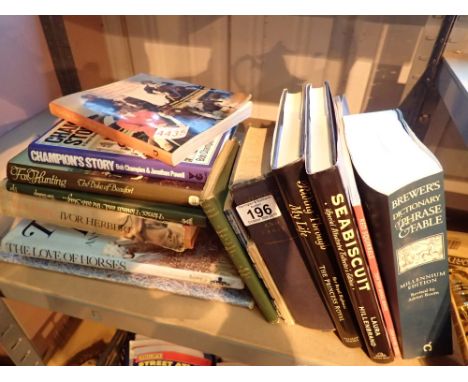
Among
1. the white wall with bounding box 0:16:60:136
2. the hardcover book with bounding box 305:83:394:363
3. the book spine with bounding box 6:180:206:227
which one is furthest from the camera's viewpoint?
the white wall with bounding box 0:16:60:136

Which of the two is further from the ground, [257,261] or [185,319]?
[257,261]

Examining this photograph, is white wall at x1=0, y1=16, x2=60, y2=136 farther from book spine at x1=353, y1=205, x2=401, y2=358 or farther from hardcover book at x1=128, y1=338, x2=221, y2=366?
book spine at x1=353, y1=205, x2=401, y2=358

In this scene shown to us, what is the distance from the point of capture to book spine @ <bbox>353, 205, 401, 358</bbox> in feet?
1.13

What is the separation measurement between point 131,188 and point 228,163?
0.13 metres

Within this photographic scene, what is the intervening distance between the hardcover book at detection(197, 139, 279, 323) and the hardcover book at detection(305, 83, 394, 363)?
112 mm

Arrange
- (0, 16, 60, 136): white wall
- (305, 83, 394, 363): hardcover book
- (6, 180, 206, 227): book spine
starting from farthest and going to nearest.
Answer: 1. (0, 16, 60, 136): white wall
2. (6, 180, 206, 227): book spine
3. (305, 83, 394, 363): hardcover book

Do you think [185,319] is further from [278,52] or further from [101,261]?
[278,52]

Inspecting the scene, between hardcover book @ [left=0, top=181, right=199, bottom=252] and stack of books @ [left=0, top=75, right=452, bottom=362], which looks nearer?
stack of books @ [left=0, top=75, right=452, bottom=362]

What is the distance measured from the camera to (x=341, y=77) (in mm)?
679

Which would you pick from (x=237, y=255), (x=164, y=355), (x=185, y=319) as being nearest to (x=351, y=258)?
(x=237, y=255)

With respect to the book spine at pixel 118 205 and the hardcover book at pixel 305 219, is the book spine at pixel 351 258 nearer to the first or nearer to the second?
the hardcover book at pixel 305 219

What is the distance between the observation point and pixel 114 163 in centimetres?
45

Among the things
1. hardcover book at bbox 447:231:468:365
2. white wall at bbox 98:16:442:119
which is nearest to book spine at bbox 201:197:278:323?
hardcover book at bbox 447:231:468:365

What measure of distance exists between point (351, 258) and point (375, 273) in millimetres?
43
